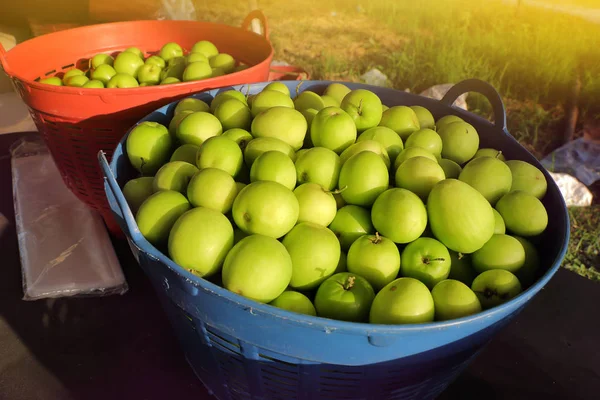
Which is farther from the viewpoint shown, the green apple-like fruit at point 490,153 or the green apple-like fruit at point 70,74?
the green apple-like fruit at point 70,74

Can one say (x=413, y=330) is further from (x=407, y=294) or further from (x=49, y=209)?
(x=49, y=209)

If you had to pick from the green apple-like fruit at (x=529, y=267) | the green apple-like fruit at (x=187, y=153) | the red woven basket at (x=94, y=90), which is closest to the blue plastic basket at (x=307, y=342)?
the green apple-like fruit at (x=529, y=267)

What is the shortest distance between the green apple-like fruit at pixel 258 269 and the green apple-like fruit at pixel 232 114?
2.12 feet

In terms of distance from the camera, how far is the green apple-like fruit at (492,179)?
4.81 feet

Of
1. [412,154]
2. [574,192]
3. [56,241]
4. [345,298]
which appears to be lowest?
[574,192]

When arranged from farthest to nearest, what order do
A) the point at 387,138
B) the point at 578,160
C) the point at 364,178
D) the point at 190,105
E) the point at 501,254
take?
the point at 578,160 < the point at 190,105 < the point at 387,138 < the point at 364,178 < the point at 501,254

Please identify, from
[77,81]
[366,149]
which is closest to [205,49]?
[77,81]

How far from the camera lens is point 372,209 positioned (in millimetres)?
1387

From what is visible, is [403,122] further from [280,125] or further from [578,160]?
[578,160]

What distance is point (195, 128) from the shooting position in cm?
157

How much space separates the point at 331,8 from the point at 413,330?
23.2ft

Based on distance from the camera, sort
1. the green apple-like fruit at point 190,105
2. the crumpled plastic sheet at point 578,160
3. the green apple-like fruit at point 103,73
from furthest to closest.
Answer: the crumpled plastic sheet at point 578,160, the green apple-like fruit at point 103,73, the green apple-like fruit at point 190,105

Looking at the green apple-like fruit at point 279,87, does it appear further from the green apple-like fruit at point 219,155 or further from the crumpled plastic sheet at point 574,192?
the crumpled plastic sheet at point 574,192

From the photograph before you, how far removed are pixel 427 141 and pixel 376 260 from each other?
59 centimetres
